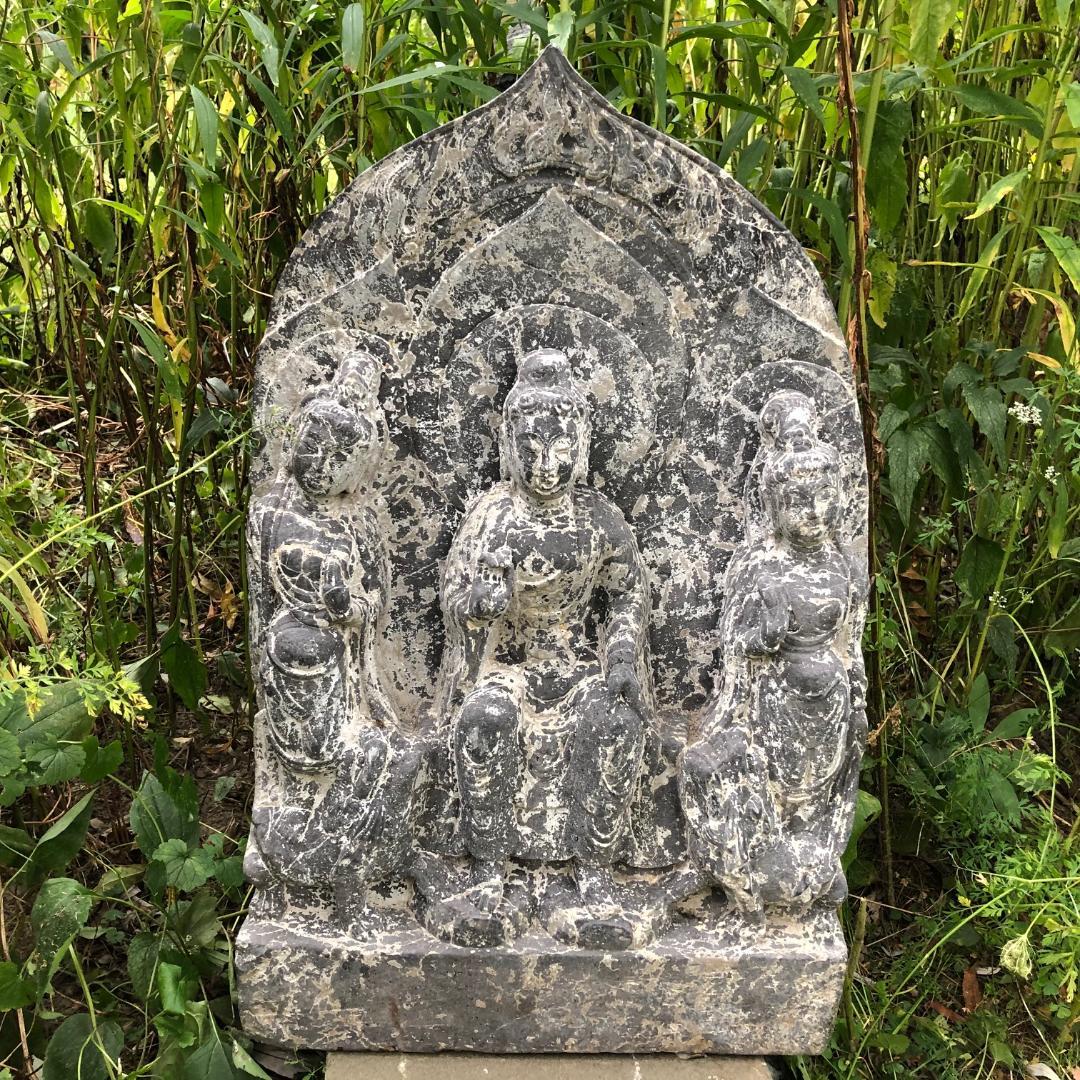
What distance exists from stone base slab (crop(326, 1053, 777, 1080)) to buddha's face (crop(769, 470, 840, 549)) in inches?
37.0

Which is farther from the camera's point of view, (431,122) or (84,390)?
(84,390)

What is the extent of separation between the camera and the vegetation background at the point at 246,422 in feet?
7.84

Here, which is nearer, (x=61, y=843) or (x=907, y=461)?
(x=61, y=843)

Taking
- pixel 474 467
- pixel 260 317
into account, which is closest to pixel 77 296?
pixel 260 317

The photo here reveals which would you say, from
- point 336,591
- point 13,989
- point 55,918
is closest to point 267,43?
point 336,591

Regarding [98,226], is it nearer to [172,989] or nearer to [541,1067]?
[172,989]

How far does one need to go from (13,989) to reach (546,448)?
130 cm

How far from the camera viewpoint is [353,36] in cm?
229

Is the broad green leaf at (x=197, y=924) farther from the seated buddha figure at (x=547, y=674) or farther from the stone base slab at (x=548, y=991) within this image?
the seated buddha figure at (x=547, y=674)

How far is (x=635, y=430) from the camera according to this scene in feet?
7.41

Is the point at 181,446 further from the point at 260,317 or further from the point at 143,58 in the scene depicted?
the point at 143,58

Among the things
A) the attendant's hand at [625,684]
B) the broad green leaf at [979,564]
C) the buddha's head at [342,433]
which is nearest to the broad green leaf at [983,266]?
the broad green leaf at [979,564]

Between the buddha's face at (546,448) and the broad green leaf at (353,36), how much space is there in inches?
27.6

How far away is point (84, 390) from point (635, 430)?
4.41 feet
